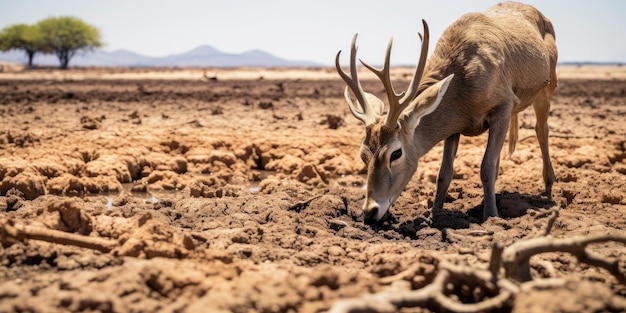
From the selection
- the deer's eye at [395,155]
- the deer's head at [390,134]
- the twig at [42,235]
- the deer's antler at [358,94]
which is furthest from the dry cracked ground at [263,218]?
the deer's antler at [358,94]

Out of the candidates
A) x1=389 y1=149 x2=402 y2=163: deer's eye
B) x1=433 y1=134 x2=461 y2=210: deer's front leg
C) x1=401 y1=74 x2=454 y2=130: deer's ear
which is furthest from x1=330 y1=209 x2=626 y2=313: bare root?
x1=433 y1=134 x2=461 y2=210: deer's front leg

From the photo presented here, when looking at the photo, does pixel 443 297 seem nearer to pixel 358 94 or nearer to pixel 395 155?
pixel 395 155

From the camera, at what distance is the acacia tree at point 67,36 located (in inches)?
3228

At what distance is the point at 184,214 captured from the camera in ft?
20.2

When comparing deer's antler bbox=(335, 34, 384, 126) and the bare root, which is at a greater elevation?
deer's antler bbox=(335, 34, 384, 126)

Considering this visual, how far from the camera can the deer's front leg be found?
6.91 m

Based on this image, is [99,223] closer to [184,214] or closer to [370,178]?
[184,214]

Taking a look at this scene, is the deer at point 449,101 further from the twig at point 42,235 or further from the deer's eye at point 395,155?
the twig at point 42,235

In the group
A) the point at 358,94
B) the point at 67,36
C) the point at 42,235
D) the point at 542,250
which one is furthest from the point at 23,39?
the point at 542,250

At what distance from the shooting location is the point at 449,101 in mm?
6562

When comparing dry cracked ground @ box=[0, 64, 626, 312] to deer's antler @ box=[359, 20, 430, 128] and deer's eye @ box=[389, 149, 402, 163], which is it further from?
deer's antler @ box=[359, 20, 430, 128]

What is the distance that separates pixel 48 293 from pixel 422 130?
4324mm

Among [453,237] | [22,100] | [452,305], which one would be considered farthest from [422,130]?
[22,100]

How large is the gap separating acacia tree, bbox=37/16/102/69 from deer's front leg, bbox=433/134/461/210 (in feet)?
266
